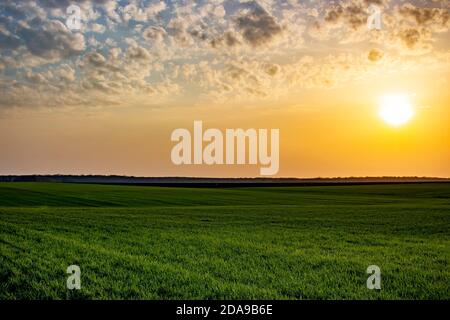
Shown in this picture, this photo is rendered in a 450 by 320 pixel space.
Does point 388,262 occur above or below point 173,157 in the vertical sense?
below

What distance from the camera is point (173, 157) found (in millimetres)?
17266

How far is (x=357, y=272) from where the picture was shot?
1291 centimetres

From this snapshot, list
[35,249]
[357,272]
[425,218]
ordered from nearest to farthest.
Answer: [357,272]
[35,249]
[425,218]

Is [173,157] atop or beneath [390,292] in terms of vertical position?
atop

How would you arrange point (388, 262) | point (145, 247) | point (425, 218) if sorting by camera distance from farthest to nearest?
point (425, 218), point (145, 247), point (388, 262)
